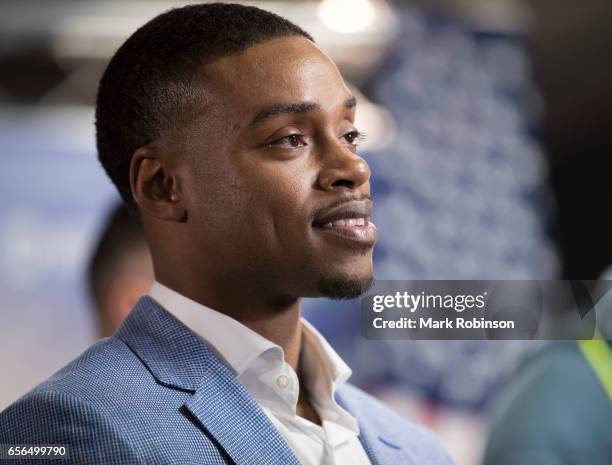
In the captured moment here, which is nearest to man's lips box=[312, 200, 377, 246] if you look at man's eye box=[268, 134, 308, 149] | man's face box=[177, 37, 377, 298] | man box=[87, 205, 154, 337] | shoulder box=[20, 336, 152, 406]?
man's face box=[177, 37, 377, 298]

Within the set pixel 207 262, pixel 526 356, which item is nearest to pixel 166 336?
pixel 207 262

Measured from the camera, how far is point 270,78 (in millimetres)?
1560

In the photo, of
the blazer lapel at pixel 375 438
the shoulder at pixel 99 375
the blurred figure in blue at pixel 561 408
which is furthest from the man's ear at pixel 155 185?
the blurred figure in blue at pixel 561 408

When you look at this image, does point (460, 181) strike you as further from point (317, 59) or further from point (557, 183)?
point (317, 59)

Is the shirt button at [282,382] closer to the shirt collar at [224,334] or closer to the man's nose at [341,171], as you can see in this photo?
the shirt collar at [224,334]

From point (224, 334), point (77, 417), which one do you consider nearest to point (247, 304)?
point (224, 334)

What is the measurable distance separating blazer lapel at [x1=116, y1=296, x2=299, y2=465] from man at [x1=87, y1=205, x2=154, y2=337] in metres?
1.31

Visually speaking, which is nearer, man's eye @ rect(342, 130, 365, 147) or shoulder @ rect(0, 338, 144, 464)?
shoulder @ rect(0, 338, 144, 464)

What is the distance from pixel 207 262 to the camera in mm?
1585

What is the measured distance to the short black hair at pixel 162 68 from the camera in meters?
1.61

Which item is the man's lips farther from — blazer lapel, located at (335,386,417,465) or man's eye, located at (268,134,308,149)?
blazer lapel, located at (335,386,417,465)

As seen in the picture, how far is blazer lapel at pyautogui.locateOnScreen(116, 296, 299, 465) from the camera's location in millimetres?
1389

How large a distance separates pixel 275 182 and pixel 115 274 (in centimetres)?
149

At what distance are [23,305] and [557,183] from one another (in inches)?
66.7
